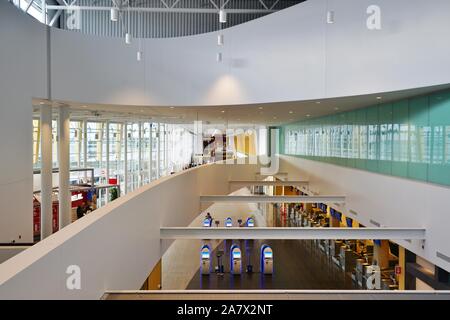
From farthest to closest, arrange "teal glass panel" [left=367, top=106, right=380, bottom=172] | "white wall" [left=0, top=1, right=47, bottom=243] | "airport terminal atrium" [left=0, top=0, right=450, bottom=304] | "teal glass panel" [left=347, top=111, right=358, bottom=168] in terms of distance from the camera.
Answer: "teal glass panel" [left=347, top=111, right=358, bottom=168], "teal glass panel" [left=367, top=106, right=380, bottom=172], "white wall" [left=0, top=1, right=47, bottom=243], "airport terminal atrium" [left=0, top=0, right=450, bottom=304]

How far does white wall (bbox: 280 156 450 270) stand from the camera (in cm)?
882

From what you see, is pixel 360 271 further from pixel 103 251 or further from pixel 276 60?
pixel 103 251

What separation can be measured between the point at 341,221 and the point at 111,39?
12.9 metres

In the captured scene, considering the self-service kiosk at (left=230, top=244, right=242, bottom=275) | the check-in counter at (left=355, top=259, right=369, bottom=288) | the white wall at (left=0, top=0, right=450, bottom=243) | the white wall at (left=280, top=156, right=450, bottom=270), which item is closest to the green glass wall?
the white wall at (left=280, top=156, right=450, bottom=270)

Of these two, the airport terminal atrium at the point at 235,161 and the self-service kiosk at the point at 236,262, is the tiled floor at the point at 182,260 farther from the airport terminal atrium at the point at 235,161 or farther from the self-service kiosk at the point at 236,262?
the self-service kiosk at the point at 236,262

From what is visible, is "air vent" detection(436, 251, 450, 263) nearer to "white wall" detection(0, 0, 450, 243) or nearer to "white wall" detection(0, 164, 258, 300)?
"white wall" detection(0, 0, 450, 243)

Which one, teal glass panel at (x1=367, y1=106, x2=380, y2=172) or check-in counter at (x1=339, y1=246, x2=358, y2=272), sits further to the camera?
check-in counter at (x1=339, y1=246, x2=358, y2=272)

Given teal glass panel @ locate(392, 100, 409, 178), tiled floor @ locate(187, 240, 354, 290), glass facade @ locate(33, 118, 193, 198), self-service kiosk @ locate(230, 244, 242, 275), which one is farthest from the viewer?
glass facade @ locate(33, 118, 193, 198)

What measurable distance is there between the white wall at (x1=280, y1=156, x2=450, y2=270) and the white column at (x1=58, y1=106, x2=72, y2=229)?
1090 cm

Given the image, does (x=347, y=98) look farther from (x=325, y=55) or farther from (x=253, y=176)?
(x=253, y=176)

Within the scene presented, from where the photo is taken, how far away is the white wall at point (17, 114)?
1060 centimetres

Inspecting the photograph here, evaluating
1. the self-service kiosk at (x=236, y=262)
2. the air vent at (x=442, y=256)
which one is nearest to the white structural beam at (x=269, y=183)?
the self-service kiosk at (x=236, y=262)
